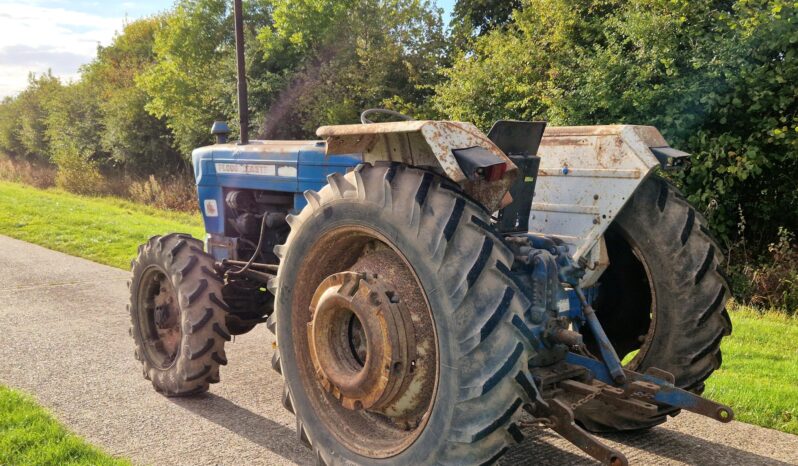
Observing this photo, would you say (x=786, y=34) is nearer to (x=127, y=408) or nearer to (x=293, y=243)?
(x=293, y=243)

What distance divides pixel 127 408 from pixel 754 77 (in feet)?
26.8

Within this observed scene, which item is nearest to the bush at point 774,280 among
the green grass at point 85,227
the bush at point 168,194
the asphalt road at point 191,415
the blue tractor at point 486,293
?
the asphalt road at point 191,415

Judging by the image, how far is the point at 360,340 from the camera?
302 cm

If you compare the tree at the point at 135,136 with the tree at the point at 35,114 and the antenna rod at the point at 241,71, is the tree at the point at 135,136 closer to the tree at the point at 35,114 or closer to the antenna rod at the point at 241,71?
the tree at the point at 35,114

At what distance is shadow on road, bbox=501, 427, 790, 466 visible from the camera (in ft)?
11.3

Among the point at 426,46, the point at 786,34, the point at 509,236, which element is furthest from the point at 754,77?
the point at 426,46

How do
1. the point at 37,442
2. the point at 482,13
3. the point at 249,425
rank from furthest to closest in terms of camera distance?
the point at 482,13 → the point at 249,425 → the point at 37,442

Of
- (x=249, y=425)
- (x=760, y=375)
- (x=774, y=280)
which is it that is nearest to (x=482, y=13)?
(x=774, y=280)

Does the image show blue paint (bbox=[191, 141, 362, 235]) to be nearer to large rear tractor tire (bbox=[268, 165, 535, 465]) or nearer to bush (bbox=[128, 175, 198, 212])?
large rear tractor tire (bbox=[268, 165, 535, 465])

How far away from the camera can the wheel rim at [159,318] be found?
4.63m

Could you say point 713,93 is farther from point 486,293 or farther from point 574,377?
point 486,293

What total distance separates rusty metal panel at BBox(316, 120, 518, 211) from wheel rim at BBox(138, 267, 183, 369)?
2.13 metres

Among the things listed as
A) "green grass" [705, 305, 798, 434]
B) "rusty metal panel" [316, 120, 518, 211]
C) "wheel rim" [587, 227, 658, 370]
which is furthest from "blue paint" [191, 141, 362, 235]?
"green grass" [705, 305, 798, 434]

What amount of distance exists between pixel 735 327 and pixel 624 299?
319 cm
